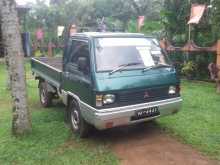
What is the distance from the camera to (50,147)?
212 inches

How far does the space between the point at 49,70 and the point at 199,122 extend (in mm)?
3611

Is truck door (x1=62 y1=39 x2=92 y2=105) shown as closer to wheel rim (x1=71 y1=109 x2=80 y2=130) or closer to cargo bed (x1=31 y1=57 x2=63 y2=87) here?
wheel rim (x1=71 y1=109 x2=80 y2=130)

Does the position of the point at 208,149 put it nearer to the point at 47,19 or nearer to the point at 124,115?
the point at 124,115

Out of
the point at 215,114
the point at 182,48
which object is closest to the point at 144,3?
the point at 182,48

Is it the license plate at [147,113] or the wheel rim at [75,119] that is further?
the wheel rim at [75,119]

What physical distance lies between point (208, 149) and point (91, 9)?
26083 millimetres

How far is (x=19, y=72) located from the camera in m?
5.64

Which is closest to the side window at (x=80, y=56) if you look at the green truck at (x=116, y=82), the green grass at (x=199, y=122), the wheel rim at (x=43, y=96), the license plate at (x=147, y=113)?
the green truck at (x=116, y=82)

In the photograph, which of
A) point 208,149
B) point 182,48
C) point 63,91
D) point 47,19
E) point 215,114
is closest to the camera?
point 208,149

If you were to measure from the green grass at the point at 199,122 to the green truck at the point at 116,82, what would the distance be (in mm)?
555

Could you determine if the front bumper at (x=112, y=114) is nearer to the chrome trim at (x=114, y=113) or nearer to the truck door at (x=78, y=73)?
the chrome trim at (x=114, y=113)

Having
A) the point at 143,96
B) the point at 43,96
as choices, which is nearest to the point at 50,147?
the point at 143,96

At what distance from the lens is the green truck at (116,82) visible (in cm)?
505

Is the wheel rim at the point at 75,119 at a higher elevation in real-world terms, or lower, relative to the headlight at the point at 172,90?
lower
